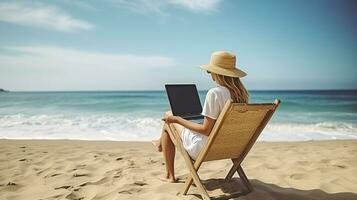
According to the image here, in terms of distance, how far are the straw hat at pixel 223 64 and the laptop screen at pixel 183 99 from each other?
1.62 ft

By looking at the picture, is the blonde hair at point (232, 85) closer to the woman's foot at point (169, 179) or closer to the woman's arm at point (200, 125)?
the woman's arm at point (200, 125)

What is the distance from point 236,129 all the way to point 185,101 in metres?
0.74

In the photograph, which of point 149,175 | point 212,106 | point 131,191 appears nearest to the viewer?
point 212,106

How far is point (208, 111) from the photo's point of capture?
9.41 feet

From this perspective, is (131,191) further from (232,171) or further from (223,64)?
(223,64)

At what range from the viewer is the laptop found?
3344 millimetres

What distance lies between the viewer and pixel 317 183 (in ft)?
12.5

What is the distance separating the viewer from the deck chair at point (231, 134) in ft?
9.08

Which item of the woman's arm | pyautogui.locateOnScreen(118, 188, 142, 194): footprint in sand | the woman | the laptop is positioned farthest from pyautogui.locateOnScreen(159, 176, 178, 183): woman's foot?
the woman's arm

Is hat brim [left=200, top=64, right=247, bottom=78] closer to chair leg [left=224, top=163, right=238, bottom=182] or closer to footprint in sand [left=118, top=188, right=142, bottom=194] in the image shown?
chair leg [left=224, top=163, right=238, bottom=182]

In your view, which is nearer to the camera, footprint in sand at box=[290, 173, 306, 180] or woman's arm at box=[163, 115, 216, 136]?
woman's arm at box=[163, 115, 216, 136]

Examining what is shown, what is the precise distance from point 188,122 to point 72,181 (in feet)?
5.46

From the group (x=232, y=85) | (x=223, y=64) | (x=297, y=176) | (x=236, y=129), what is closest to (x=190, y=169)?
(x=236, y=129)

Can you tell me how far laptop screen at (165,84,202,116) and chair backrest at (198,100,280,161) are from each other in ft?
1.88
